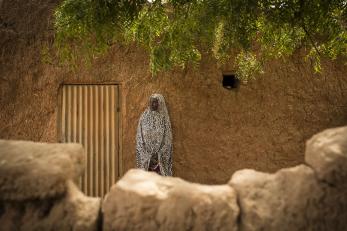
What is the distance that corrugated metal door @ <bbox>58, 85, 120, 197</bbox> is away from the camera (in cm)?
623

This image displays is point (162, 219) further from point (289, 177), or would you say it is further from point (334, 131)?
point (334, 131)

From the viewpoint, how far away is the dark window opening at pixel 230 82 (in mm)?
6207

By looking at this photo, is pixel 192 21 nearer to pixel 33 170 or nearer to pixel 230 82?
pixel 230 82

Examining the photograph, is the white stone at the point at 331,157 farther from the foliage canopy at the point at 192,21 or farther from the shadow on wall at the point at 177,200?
the foliage canopy at the point at 192,21

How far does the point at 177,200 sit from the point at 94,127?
4.87m

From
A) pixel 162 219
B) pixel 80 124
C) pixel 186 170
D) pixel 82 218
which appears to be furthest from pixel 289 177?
pixel 80 124

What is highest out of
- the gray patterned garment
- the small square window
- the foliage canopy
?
the foliage canopy

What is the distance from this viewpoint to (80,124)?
6281 mm

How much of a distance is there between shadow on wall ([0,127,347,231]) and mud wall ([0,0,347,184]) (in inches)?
176

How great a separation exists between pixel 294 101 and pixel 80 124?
127 inches

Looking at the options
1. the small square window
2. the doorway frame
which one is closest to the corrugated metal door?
the doorway frame

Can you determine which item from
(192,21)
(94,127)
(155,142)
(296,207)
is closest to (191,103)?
(155,142)

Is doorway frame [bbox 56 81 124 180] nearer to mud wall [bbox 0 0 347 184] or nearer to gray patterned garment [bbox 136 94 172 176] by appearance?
mud wall [bbox 0 0 347 184]

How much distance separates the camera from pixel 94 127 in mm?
6277
